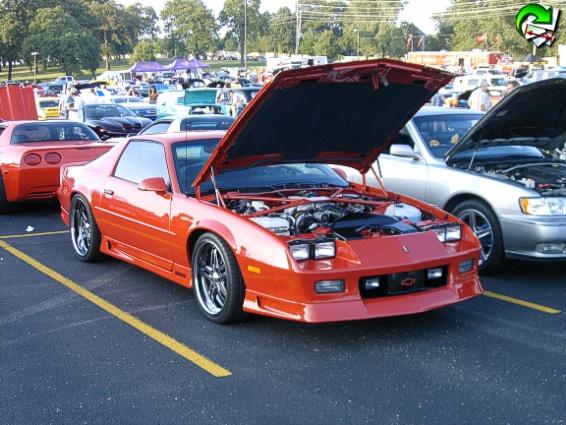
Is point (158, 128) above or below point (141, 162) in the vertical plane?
A: below

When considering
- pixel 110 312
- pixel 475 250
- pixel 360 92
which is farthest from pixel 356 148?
pixel 110 312

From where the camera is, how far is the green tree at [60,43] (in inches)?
3167

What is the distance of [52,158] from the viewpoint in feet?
33.5

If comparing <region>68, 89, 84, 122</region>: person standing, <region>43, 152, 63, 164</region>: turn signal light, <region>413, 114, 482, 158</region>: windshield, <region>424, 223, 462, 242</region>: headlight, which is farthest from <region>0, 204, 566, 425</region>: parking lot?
<region>68, 89, 84, 122</region>: person standing

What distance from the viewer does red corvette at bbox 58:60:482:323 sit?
15.8ft

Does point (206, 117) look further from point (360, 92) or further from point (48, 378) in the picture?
point (48, 378)

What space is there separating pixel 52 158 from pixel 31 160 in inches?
10.8

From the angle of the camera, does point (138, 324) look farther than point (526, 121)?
No

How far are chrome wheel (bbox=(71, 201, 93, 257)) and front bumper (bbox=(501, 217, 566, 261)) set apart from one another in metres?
3.90

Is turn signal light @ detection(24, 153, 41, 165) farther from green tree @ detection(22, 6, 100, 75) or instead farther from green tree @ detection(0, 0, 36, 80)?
green tree @ detection(0, 0, 36, 80)

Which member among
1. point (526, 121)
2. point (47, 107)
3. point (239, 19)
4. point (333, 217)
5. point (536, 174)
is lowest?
point (47, 107)

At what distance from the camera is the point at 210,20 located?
4304 inches

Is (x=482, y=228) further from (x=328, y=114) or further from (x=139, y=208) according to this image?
(x=139, y=208)

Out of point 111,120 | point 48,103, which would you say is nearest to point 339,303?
point 111,120
